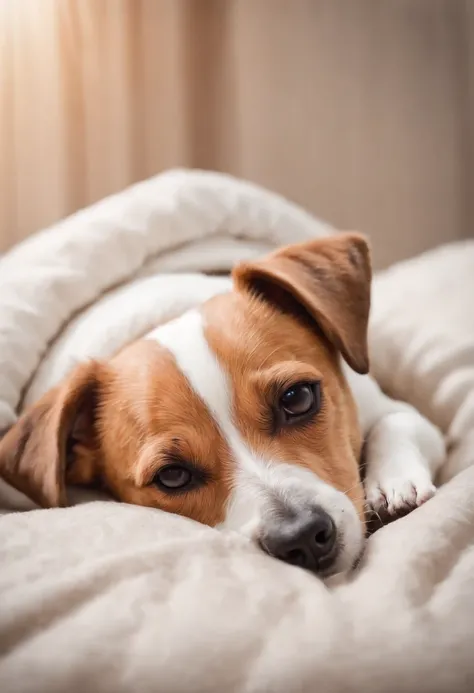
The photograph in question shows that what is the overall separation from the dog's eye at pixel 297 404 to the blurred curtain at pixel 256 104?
1.54 m

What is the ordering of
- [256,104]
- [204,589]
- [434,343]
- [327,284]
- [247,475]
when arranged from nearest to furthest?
[204,589], [247,475], [327,284], [434,343], [256,104]

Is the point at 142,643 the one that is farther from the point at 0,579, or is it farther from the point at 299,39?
the point at 299,39

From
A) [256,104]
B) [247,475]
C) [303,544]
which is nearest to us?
[303,544]

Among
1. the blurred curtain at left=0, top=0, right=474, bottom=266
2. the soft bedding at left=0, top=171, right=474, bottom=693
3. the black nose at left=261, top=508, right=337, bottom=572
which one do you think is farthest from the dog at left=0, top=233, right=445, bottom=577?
the blurred curtain at left=0, top=0, right=474, bottom=266

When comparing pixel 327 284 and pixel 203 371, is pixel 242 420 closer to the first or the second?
pixel 203 371

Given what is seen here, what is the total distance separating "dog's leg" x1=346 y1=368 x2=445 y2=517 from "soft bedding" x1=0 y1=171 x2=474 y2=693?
0.07 metres

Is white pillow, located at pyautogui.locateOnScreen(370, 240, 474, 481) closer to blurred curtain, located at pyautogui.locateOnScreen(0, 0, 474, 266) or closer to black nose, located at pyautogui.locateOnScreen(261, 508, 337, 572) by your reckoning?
black nose, located at pyautogui.locateOnScreen(261, 508, 337, 572)

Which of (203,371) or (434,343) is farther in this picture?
(434,343)

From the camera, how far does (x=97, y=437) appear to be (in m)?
1.44

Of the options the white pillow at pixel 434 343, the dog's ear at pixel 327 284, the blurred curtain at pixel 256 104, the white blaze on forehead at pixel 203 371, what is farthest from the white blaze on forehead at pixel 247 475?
the blurred curtain at pixel 256 104

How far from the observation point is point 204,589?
0.87 meters

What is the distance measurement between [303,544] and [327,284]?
602 millimetres

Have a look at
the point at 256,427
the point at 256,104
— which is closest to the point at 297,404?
the point at 256,427

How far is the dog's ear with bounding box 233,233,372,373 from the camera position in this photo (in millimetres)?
1389
